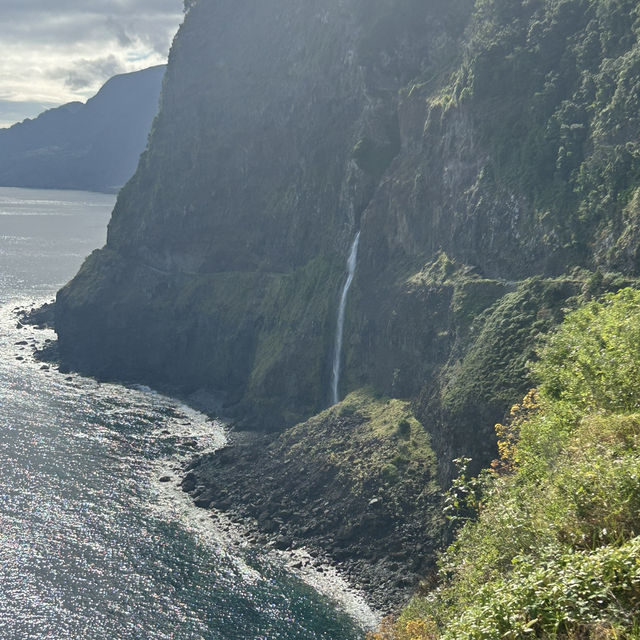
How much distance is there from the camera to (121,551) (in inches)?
2499

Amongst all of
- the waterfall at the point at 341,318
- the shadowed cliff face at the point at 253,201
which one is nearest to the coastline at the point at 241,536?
the shadowed cliff face at the point at 253,201

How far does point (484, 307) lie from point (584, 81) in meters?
28.5

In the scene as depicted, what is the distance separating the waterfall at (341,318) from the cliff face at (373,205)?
1862 millimetres

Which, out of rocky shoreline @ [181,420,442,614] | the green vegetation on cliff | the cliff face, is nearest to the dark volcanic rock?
rocky shoreline @ [181,420,442,614]

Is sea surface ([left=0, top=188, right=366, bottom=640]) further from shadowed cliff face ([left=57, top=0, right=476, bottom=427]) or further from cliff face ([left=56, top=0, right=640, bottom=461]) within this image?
shadowed cliff face ([left=57, top=0, right=476, bottom=427])

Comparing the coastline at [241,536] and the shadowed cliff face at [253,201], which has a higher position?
the shadowed cliff face at [253,201]

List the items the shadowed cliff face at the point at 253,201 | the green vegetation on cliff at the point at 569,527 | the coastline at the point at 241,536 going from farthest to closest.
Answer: the shadowed cliff face at the point at 253,201
the coastline at the point at 241,536
the green vegetation on cliff at the point at 569,527

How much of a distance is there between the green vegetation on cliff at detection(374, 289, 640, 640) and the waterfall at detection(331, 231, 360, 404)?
59.4 meters

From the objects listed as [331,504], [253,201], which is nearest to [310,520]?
[331,504]

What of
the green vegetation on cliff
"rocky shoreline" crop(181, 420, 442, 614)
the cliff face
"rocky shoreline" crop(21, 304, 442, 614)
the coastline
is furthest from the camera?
the cliff face

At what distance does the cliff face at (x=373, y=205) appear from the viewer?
6725 centimetres

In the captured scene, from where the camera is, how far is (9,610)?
53.3 m

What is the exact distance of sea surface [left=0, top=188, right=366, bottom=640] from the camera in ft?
176

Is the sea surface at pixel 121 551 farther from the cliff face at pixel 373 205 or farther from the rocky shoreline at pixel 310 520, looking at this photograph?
the cliff face at pixel 373 205
